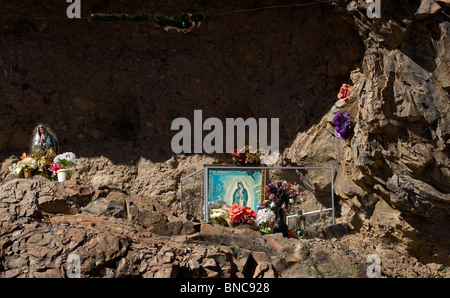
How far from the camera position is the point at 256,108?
46.9 feet

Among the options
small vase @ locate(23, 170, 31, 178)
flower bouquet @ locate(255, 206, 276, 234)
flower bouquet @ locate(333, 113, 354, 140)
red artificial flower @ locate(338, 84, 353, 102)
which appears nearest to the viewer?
flower bouquet @ locate(255, 206, 276, 234)

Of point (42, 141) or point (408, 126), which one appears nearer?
point (408, 126)

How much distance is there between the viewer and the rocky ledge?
6.15 meters

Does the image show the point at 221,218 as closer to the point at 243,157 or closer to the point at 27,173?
the point at 27,173

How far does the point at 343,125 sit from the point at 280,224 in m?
2.91

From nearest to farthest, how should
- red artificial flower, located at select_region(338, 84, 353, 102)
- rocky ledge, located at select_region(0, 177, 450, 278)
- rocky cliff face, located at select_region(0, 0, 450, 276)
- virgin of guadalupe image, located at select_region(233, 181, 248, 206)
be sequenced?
rocky ledge, located at select_region(0, 177, 450, 278) < virgin of guadalupe image, located at select_region(233, 181, 248, 206) < red artificial flower, located at select_region(338, 84, 353, 102) < rocky cliff face, located at select_region(0, 0, 450, 276)

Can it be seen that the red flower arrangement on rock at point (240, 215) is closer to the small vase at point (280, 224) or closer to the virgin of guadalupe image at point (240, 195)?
the small vase at point (280, 224)

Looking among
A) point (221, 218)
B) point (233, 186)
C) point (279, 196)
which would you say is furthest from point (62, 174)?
point (279, 196)

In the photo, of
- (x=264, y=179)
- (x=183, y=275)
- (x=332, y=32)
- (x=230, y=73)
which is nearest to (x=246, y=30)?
(x=230, y=73)

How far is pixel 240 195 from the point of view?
10.8m

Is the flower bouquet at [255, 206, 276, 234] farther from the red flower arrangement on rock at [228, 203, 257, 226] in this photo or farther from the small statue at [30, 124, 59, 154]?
the small statue at [30, 124, 59, 154]

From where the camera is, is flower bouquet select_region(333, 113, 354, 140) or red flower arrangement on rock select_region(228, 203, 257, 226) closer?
red flower arrangement on rock select_region(228, 203, 257, 226)

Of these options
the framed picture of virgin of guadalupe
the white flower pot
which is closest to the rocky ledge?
the white flower pot

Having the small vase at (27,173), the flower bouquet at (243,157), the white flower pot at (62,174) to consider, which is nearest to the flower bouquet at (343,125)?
the flower bouquet at (243,157)
